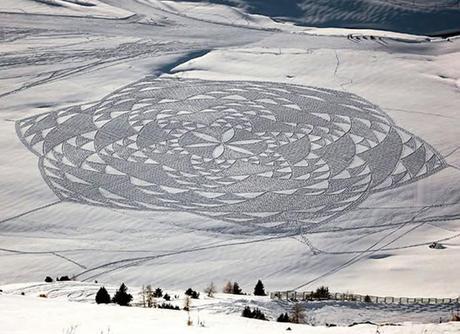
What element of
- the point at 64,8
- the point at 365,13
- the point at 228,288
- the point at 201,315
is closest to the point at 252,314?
the point at 201,315

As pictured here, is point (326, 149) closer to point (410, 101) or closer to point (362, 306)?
point (410, 101)

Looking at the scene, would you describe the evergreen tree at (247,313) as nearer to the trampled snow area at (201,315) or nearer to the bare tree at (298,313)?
the trampled snow area at (201,315)

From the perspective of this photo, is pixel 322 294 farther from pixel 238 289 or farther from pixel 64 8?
pixel 64 8

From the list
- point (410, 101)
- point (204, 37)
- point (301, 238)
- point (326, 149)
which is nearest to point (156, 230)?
point (301, 238)

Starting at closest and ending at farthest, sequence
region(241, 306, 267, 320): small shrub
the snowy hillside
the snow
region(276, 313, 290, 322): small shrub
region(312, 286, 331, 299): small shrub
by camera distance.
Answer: region(276, 313, 290, 322): small shrub
region(241, 306, 267, 320): small shrub
region(312, 286, 331, 299): small shrub
the snow
the snowy hillside

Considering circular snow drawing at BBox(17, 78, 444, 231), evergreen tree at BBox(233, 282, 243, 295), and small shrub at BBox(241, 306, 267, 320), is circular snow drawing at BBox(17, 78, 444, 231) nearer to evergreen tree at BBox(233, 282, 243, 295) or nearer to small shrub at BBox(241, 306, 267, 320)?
evergreen tree at BBox(233, 282, 243, 295)

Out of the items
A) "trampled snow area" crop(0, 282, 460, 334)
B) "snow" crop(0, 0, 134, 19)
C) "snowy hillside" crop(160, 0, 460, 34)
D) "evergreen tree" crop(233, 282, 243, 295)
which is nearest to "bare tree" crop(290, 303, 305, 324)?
"trampled snow area" crop(0, 282, 460, 334)

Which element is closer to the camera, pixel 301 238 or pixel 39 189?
pixel 301 238
